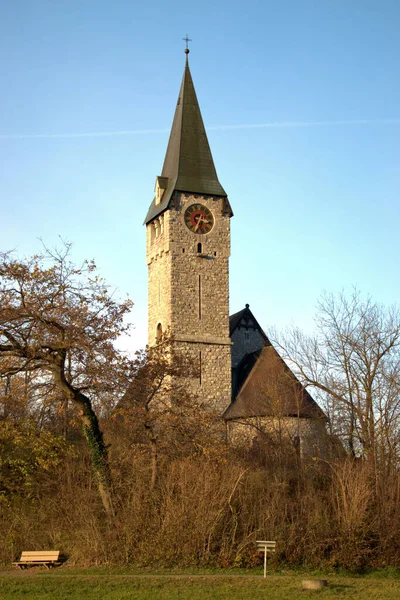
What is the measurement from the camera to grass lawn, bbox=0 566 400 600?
1479 cm

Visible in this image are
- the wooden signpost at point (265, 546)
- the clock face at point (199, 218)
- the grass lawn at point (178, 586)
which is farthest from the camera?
the clock face at point (199, 218)

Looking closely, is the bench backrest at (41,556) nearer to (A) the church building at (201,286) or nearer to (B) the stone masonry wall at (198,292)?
(A) the church building at (201,286)

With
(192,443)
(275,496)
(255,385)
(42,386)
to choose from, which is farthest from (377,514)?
(255,385)

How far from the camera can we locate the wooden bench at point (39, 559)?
730 inches

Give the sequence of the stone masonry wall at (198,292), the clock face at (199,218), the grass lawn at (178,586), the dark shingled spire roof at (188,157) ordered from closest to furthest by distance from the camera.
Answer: the grass lawn at (178,586), the stone masonry wall at (198,292), the clock face at (199,218), the dark shingled spire roof at (188,157)

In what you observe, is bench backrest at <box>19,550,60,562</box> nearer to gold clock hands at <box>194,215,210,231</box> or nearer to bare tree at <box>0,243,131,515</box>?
bare tree at <box>0,243,131,515</box>

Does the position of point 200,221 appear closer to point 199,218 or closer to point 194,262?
point 199,218

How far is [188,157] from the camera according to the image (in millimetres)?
38781

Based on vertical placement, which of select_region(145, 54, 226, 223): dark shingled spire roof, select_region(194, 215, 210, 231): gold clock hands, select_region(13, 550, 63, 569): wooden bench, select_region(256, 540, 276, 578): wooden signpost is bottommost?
select_region(13, 550, 63, 569): wooden bench

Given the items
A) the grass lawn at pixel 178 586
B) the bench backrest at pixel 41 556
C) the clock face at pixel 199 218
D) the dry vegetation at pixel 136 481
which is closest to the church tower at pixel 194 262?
the clock face at pixel 199 218

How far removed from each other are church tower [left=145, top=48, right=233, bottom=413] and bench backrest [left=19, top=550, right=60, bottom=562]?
56.9 feet

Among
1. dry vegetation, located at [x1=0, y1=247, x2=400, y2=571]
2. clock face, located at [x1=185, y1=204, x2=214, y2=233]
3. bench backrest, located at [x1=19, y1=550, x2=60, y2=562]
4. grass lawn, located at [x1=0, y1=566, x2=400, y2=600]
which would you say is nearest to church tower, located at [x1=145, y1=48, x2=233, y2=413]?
clock face, located at [x1=185, y1=204, x2=214, y2=233]

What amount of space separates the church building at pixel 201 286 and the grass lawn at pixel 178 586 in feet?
55.2

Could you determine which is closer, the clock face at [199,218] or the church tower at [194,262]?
the church tower at [194,262]
